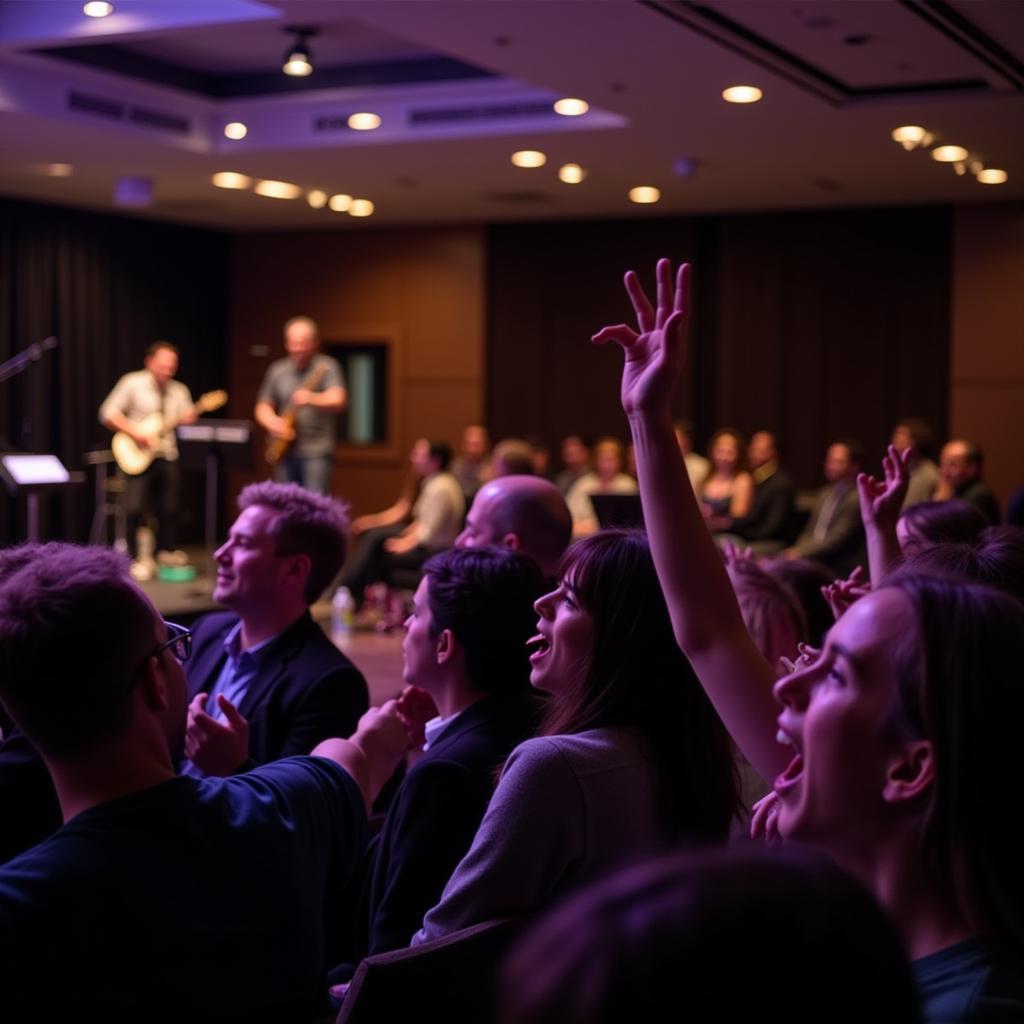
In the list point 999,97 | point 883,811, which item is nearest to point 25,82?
point 999,97

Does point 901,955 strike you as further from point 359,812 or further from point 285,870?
point 359,812

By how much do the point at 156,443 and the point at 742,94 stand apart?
533 cm

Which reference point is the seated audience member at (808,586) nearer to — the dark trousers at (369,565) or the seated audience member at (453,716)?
the seated audience member at (453,716)

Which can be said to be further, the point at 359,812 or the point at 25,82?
the point at 25,82

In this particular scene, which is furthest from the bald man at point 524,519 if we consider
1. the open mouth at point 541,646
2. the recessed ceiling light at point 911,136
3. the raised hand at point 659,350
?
the recessed ceiling light at point 911,136

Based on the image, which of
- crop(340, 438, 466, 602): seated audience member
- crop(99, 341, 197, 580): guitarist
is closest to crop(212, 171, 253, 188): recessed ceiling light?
crop(99, 341, 197, 580): guitarist

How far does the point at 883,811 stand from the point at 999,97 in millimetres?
6301

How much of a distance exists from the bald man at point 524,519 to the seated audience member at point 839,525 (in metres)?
4.99

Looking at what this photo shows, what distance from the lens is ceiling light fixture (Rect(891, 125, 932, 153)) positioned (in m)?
7.46

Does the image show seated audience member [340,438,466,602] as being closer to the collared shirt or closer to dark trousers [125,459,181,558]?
dark trousers [125,459,181,558]

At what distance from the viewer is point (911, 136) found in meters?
7.63

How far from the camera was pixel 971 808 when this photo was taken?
1.10m

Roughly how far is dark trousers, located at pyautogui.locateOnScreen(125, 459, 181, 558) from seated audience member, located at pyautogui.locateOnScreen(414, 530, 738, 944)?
28.3 ft

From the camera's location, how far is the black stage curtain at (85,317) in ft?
36.8
